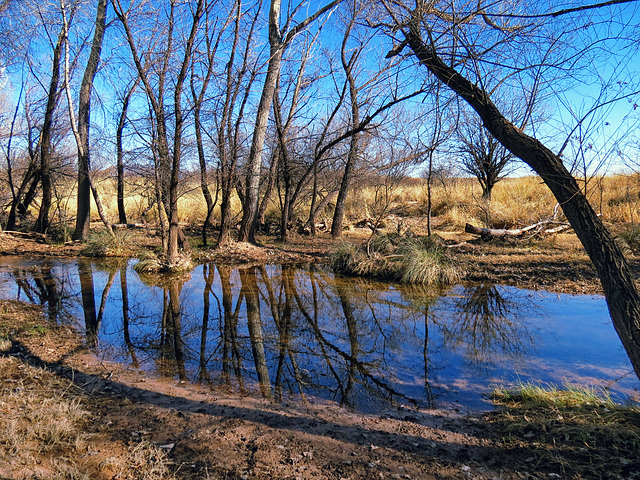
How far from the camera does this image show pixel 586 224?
3650 mm

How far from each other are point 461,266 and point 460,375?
5.60 meters

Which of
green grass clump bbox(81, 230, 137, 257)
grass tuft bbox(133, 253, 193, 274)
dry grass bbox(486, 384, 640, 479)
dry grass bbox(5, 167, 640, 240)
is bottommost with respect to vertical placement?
dry grass bbox(486, 384, 640, 479)

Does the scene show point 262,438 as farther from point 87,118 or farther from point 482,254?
point 87,118

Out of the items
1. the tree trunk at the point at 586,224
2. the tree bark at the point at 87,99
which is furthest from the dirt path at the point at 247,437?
the tree bark at the point at 87,99

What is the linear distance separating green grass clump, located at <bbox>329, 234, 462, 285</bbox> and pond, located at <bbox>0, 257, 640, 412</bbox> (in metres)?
0.58

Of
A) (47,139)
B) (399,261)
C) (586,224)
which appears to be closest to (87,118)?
(47,139)

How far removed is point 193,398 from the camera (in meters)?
4.10

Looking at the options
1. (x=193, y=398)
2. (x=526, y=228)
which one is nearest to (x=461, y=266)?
(x=526, y=228)

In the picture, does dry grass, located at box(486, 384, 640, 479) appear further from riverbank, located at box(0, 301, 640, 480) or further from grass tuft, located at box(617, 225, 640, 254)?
grass tuft, located at box(617, 225, 640, 254)

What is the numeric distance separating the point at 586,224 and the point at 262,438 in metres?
3.25

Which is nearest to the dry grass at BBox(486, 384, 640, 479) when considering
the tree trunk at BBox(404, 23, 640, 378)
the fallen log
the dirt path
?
the dirt path

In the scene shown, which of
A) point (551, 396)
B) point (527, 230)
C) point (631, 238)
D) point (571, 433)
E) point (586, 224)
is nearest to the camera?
point (571, 433)

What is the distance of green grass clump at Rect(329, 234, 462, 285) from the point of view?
9695 mm

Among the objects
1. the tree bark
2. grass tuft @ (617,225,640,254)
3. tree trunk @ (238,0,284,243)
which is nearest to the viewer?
grass tuft @ (617,225,640,254)
